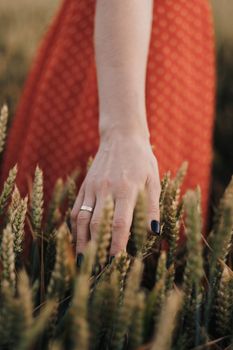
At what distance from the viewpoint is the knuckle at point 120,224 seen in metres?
0.76

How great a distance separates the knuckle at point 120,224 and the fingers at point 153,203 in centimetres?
4

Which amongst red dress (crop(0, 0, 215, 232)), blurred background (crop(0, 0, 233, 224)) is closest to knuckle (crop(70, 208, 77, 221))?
red dress (crop(0, 0, 215, 232))

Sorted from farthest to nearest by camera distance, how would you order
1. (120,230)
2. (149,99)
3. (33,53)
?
1. (33,53)
2. (149,99)
3. (120,230)

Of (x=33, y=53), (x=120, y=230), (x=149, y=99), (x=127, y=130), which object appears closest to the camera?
(x=120, y=230)

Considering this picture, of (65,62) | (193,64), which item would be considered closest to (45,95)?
(65,62)

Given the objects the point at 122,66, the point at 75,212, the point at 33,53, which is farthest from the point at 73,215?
the point at 33,53

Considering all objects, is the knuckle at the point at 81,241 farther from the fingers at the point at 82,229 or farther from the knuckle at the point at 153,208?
the knuckle at the point at 153,208

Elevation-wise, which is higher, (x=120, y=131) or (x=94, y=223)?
(x=120, y=131)

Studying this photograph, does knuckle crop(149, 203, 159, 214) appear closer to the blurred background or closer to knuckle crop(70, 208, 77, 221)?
knuckle crop(70, 208, 77, 221)

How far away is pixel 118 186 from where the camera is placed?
0.80 meters

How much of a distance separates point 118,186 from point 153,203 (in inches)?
2.3

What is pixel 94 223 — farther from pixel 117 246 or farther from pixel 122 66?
pixel 122 66

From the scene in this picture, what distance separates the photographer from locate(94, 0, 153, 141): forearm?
88cm

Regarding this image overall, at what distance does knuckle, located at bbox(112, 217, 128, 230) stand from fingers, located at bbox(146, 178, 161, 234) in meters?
0.04
